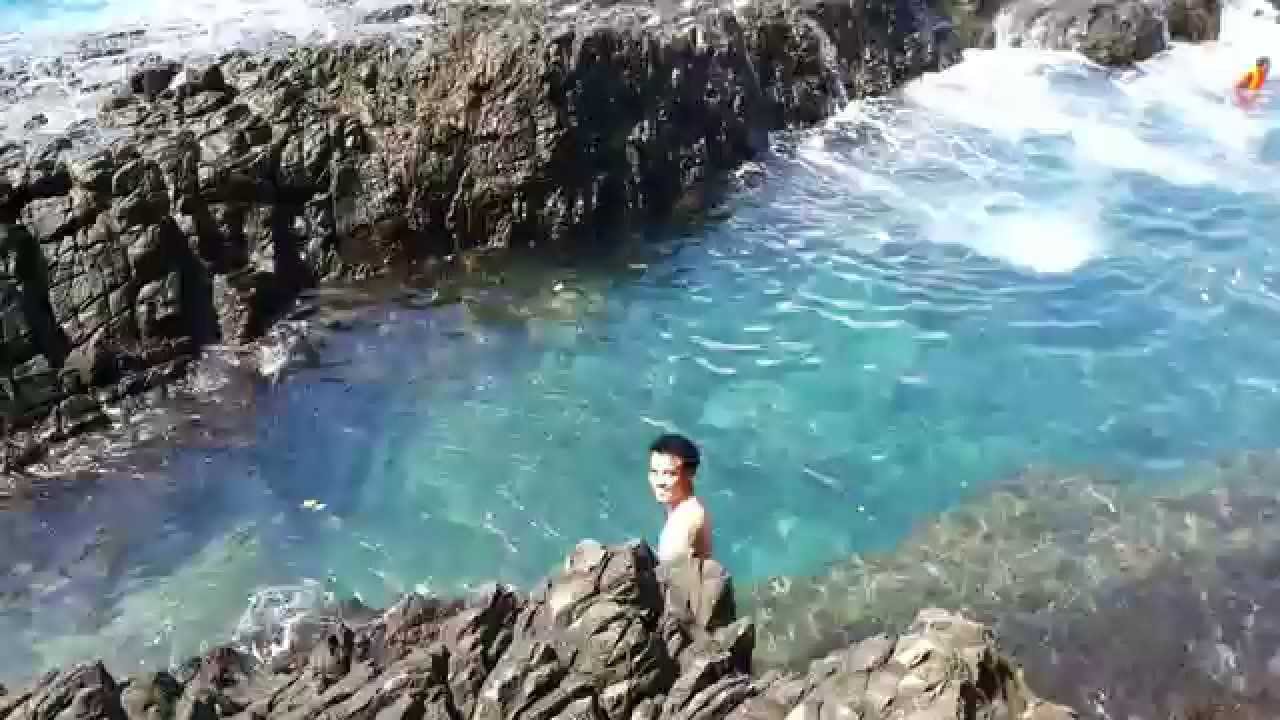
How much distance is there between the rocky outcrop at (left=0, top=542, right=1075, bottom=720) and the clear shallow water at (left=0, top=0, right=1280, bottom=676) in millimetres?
2884

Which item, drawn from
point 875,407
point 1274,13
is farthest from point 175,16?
point 1274,13

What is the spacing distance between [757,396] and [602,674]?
697 cm

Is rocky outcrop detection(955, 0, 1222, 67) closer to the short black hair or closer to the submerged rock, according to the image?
the submerged rock

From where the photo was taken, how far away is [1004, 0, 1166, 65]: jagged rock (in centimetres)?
2369

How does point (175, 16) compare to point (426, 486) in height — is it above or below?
above

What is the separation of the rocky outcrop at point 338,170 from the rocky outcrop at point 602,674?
20.1ft

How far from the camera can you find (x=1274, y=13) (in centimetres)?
2670

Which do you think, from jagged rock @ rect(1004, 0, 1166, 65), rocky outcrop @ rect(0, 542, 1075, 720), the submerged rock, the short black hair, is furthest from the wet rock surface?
the submerged rock

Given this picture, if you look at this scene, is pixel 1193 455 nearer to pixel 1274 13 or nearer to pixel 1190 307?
pixel 1190 307

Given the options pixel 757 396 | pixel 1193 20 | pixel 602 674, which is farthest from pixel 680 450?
pixel 1193 20

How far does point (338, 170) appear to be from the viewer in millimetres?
15469

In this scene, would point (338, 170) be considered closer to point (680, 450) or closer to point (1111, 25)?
point (680, 450)

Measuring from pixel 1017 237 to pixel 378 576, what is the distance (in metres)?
11.1

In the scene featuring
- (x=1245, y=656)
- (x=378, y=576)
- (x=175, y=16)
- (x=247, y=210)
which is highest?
(x=175, y=16)
